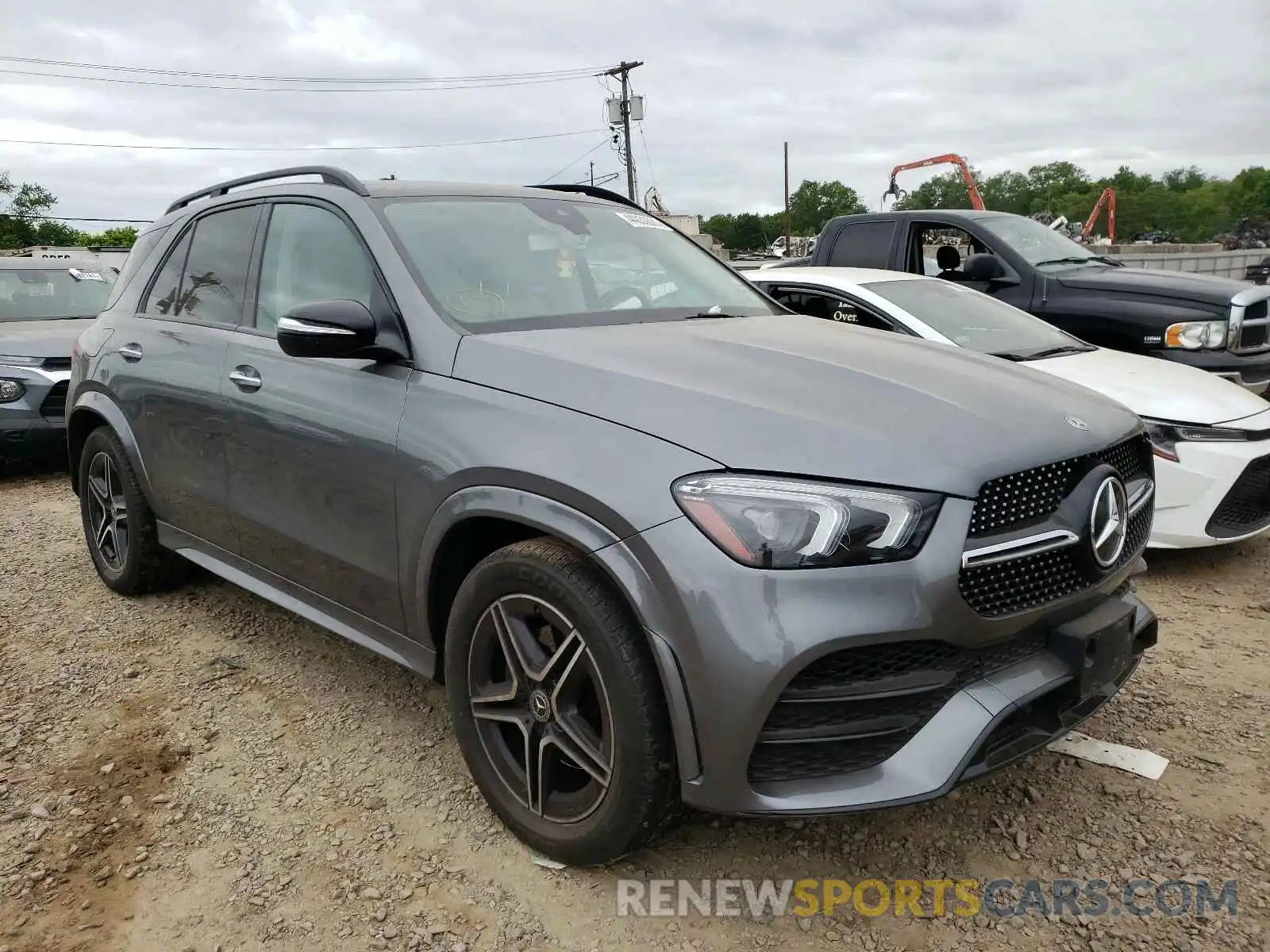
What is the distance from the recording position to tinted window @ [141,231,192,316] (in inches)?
154

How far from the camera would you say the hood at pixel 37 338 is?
725 centimetres

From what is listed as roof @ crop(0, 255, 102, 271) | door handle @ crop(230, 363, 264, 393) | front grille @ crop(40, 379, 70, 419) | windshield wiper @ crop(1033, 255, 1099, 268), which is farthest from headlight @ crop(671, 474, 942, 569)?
roof @ crop(0, 255, 102, 271)

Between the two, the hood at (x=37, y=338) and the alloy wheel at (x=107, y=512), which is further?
the hood at (x=37, y=338)

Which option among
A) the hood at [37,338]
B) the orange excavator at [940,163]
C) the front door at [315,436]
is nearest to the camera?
the front door at [315,436]

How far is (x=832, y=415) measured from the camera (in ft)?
6.84

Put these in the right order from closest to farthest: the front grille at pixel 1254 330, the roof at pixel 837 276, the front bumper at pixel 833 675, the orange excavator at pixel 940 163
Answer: the front bumper at pixel 833 675 < the roof at pixel 837 276 < the front grille at pixel 1254 330 < the orange excavator at pixel 940 163

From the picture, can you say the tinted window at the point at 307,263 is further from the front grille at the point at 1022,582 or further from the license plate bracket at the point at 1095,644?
the license plate bracket at the point at 1095,644

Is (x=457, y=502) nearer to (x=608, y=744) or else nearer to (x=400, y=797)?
(x=608, y=744)

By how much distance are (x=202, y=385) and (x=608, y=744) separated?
2215mm

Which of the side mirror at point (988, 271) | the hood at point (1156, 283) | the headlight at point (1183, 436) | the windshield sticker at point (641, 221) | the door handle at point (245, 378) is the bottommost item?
the headlight at point (1183, 436)

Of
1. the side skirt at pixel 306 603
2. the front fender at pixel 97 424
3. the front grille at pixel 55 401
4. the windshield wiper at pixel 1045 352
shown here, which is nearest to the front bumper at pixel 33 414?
the front grille at pixel 55 401

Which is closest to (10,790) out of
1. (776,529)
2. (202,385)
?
(202,385)

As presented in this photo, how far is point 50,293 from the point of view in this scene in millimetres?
8516

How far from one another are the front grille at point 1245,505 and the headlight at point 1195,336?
1.55 metres
